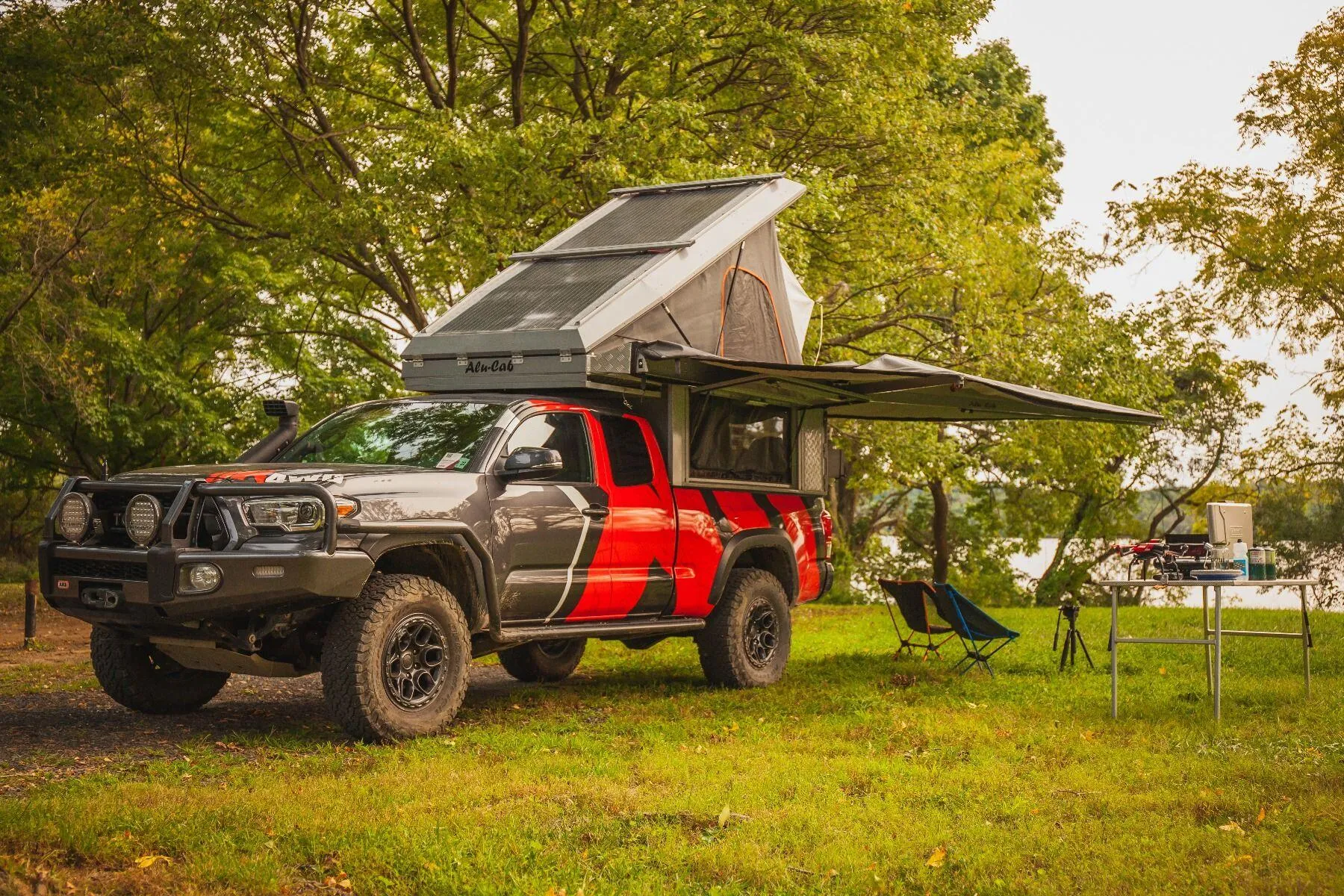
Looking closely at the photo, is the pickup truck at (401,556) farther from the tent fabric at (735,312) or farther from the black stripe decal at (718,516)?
the tent fabric at (735,312)

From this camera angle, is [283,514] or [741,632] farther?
[741,632]

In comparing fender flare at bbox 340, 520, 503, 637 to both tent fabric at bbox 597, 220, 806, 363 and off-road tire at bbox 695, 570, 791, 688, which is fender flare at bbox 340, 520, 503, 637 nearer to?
tent fabric at bbox 597, 220, 806, 363

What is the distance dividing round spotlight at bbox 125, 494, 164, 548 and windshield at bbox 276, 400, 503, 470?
133 cm

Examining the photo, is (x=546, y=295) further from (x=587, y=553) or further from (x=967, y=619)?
(x=967, y=619)

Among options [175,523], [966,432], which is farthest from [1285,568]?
[175,523]

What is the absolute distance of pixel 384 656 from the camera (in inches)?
303

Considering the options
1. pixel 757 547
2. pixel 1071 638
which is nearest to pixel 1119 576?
pixel 1071 638

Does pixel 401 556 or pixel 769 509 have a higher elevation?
pixel 769 509

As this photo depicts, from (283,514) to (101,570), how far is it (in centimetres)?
117

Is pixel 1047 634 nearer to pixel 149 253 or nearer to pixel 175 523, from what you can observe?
pixel 175 523

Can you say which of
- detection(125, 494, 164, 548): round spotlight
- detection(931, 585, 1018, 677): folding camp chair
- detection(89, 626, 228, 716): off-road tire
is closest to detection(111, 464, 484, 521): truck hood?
detection(125, 494, 164, 548): round spotlight

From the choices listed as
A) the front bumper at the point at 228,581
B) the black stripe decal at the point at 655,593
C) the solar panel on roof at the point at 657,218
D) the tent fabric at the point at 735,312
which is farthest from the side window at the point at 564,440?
the solar panel on roof at the point at 657,218

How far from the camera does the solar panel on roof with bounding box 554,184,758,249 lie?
10.8 metres

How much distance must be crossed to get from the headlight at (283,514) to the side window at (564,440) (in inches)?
67.7
